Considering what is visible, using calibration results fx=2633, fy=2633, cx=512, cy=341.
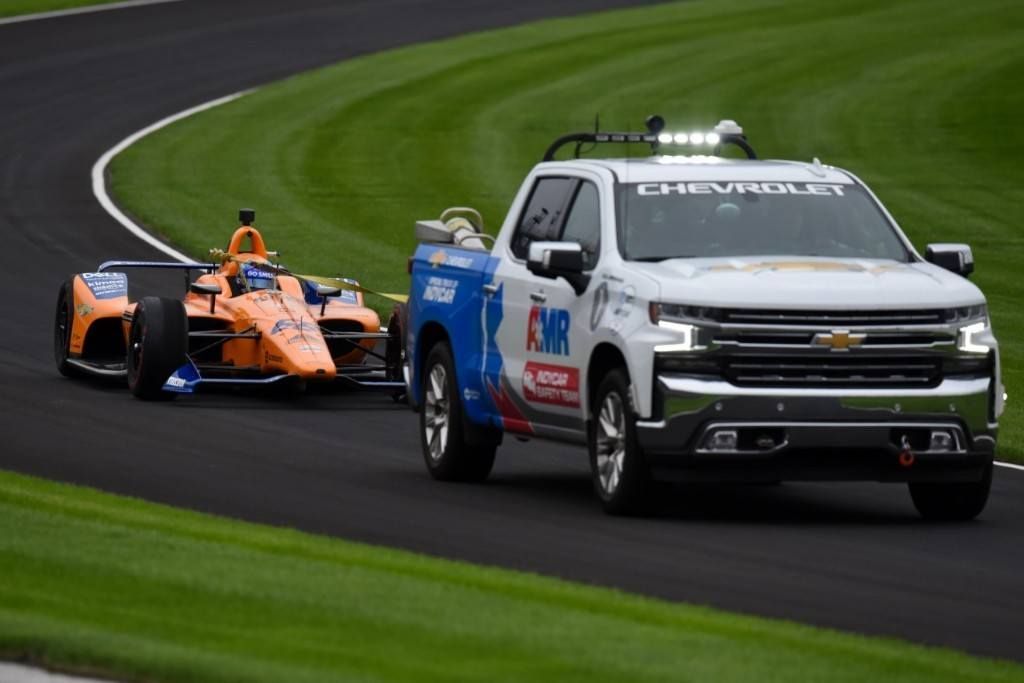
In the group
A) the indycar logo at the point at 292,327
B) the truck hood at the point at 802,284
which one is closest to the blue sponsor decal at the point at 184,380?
the indycar logo at the point at 292,327

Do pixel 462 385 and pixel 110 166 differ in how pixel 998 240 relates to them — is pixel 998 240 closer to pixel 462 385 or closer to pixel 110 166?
pixel 110 166

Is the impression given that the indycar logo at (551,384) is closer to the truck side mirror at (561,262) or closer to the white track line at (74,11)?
the truck side mirror at (561,262)

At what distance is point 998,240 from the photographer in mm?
32344

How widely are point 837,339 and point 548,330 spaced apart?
1.87 m

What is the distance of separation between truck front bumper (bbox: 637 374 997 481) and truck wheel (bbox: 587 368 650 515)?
123mm

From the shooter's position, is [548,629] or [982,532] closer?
[548,629]

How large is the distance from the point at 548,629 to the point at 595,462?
13.5 feet

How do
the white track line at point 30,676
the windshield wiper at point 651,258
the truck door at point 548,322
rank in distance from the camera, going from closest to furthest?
the white track line at point 30,676, the windshield wiper at point 651,258, the truck door at point 548,322

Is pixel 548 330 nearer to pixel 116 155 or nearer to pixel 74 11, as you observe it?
pixel 116 155

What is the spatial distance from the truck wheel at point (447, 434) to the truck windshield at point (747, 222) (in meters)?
1.81

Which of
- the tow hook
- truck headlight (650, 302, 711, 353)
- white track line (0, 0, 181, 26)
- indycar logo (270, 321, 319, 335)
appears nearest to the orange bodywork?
indycar logo (270, 321, 319, 335)

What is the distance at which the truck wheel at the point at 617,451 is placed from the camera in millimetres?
13352

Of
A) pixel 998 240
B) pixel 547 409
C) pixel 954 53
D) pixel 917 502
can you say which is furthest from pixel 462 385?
pixel 954 53

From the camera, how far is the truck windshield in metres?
14.2
